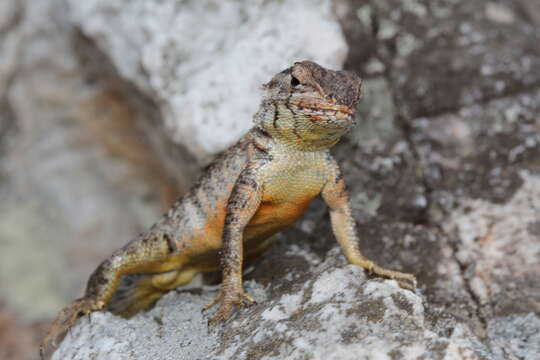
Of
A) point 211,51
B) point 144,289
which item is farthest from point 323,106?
point 211,51

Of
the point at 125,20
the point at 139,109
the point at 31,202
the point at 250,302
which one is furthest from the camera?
the point at 31,202

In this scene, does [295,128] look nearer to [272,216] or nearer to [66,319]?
[272,216]

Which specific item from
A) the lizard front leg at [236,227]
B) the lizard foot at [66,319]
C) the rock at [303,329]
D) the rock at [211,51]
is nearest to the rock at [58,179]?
the rock at [211,51]

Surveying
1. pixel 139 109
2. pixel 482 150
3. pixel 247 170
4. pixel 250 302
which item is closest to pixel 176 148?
pixel 139 109

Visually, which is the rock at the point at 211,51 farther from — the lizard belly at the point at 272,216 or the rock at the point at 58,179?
the rock at the point at 58,179

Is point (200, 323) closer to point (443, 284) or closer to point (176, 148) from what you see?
point (443, 284)

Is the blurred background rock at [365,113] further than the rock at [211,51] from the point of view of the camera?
No
